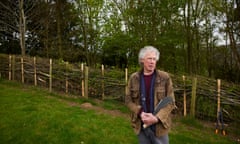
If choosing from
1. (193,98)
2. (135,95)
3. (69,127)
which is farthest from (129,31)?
(135,95)

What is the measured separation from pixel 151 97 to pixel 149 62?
0.38 meters

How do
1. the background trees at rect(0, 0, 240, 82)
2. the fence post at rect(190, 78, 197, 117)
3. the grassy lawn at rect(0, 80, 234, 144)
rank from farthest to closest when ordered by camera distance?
the background trees at rect(0, 0, 240, 82), the fence post at rect(190, 78, 197, 117), the grassy lawn at rect(0, 80, 234, 144)

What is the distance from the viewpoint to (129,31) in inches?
638

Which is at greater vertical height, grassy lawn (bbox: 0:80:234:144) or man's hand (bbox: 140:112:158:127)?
man's hand (bbox: 140:112:158:127)

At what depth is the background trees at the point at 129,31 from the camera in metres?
14.8

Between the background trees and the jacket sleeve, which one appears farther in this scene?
the background trees

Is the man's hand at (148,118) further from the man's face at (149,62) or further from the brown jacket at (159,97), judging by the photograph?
the man's face at (149,62)

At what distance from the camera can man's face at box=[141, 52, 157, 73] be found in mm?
3088

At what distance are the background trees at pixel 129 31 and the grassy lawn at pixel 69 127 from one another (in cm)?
694

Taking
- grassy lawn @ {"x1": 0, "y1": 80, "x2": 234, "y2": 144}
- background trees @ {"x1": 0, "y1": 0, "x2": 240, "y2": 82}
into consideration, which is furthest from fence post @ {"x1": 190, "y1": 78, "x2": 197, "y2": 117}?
background trees @ {"x1": 0, "y1": 0, "x2": 240, "y2": 82}

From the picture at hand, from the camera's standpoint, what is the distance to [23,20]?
1938cm

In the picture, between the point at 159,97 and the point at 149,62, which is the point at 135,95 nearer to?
the point at 159,97

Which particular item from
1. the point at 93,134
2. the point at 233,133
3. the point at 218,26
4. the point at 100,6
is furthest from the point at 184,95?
the point at 100,6

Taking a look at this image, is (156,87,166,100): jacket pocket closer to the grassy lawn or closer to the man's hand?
the man's hand
